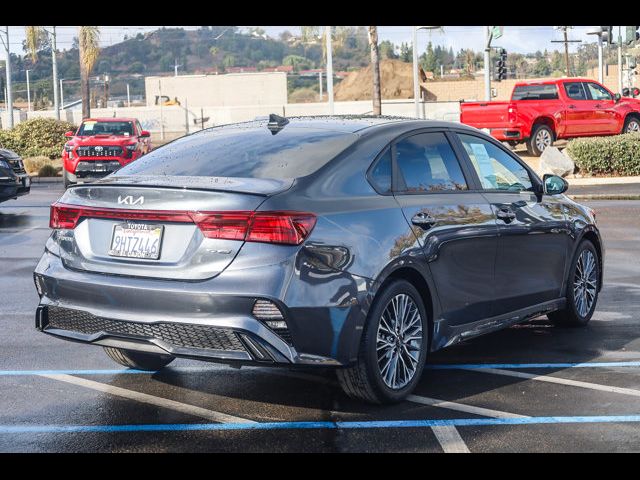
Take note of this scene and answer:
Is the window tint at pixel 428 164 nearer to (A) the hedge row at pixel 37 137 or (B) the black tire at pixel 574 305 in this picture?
(B) the black tire at pixel 574 305

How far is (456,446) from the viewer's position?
5.19 m

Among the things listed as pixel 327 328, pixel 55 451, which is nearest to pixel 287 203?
pixel 327 328

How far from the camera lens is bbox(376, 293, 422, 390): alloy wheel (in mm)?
5957

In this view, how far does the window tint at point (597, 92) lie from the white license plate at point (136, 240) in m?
26.4

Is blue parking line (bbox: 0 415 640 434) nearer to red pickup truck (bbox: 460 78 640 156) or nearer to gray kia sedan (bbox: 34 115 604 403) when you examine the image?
gray kia sedan (bbox: 34 115 604 403)

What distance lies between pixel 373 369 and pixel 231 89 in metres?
90.7

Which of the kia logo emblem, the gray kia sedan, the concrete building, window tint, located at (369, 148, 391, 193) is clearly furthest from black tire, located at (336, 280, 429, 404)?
the concrete building

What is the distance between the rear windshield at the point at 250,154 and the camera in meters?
6.02

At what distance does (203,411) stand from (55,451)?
3.25 ft

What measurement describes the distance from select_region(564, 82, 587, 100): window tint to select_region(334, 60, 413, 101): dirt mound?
5678cm

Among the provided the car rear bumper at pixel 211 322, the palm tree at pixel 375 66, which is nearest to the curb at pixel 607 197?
the car rear bumper at pixel 211 322

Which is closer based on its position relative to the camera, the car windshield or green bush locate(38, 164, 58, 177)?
the car windshield

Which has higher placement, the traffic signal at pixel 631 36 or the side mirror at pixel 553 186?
the traffic signal at pixel 631 36
